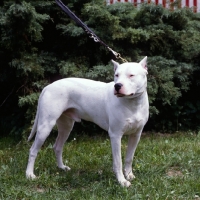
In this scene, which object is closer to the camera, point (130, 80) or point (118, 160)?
point (130, 80)

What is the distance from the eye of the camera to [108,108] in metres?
5.09

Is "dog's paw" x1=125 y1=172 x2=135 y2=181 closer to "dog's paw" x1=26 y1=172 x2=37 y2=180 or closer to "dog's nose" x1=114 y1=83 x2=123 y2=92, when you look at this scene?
"dog's paw" x1=26 y1=172 x2=37 y2=180

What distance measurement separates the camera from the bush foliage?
23.9ft

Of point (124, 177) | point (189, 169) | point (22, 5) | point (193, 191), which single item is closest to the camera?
point (193, 191)

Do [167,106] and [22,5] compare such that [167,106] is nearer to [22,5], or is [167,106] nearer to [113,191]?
[22,5]

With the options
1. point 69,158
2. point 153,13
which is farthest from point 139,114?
point 153,13

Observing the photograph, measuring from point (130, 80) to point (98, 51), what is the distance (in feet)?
10.5

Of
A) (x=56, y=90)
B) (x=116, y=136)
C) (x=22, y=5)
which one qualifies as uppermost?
(x=22, y=5)

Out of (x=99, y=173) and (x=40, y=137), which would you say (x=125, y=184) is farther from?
(x=40, y=137)

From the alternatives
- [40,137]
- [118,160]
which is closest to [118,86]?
[118,160]

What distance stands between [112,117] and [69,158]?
1.52 metres

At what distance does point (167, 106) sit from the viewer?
8.38 metres

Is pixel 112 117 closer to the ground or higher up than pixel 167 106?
higher up

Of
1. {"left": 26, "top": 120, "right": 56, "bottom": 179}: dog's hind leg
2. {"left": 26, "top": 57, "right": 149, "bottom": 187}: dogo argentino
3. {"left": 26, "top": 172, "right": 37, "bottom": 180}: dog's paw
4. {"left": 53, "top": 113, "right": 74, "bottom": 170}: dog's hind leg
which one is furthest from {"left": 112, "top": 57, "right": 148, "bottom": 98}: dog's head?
{"left": 26, "top": 172, "right": 37, "bottom": 180}: dog's paw
